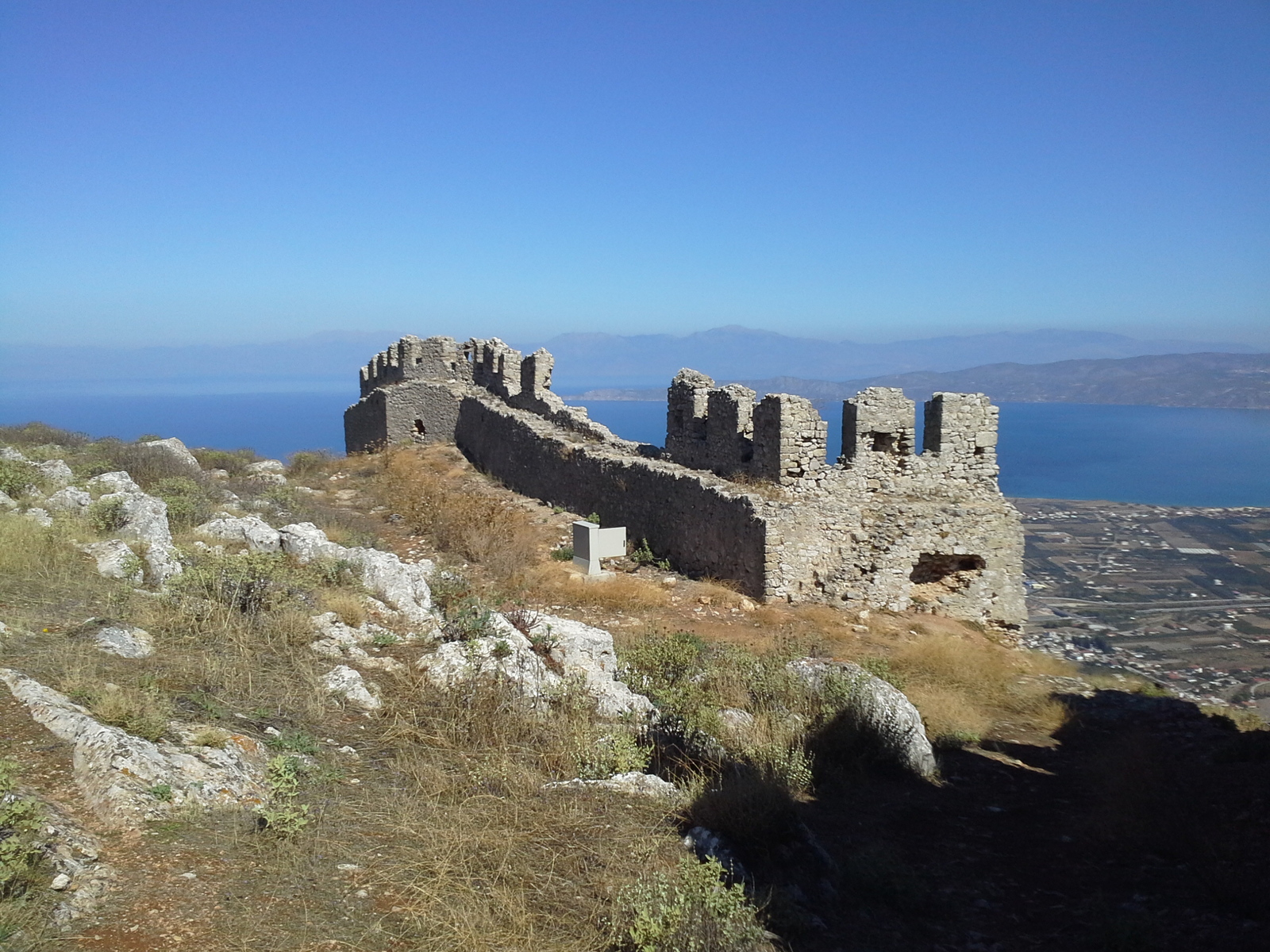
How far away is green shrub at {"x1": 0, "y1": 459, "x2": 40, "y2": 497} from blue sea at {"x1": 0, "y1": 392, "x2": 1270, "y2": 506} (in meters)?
11.0

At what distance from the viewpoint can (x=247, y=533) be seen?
32.5 feet

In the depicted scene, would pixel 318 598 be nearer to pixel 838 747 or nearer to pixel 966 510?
pixel 838 747

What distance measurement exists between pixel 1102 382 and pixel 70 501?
10579 centimetres

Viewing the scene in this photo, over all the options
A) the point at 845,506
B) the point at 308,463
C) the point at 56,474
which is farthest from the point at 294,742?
the point at 308,463

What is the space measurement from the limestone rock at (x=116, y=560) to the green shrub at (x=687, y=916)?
583 cm

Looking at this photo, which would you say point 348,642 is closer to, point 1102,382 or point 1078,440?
point 1078,440

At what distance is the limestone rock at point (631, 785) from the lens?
4.89m

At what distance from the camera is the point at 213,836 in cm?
385

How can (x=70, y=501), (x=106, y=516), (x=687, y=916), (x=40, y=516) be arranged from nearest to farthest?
(x=687, y=916), (x=40, y=516), (x=106, y=516), (x=70, y=501)

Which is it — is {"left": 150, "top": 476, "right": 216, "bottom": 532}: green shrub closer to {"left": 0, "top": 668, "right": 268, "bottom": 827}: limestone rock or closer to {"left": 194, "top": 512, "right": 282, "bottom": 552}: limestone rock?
{"left": 194, "top": 512, "right": 282, "bottom": 552}: limestone rock

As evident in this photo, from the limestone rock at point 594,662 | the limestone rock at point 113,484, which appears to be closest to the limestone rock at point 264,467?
the limestone rock at point 113,484

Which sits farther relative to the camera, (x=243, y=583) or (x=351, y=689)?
(x=243, y=583)

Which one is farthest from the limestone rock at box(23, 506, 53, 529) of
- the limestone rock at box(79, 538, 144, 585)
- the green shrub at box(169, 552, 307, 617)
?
the green shrub at box(169, 552, 307, 617)

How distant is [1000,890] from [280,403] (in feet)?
608
